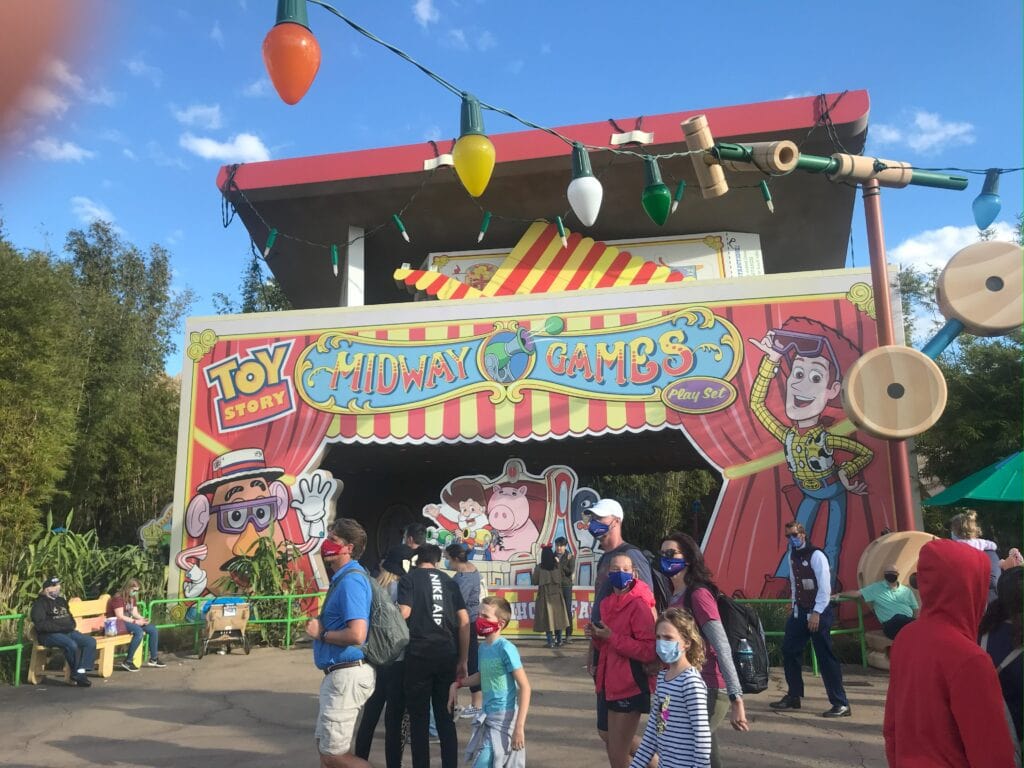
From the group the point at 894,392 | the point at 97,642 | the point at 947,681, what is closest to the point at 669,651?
the point at 947,681

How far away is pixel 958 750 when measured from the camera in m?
2.19

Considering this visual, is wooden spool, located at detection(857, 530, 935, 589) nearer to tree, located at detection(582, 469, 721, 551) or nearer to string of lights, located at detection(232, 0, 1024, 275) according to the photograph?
string of lights, located at detection(232, 0, 1024, 275)

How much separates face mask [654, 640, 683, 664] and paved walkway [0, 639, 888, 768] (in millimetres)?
2101

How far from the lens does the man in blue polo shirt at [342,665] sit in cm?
405

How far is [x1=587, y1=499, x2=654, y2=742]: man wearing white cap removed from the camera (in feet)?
14.1

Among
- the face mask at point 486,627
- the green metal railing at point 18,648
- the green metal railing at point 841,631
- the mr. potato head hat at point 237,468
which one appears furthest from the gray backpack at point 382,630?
the mr. potato head hat at point 237,468

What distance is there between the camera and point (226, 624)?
10.4 metres

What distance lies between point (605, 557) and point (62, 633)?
7.19 m

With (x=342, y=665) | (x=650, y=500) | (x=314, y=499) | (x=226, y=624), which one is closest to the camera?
(x=342, y=665)

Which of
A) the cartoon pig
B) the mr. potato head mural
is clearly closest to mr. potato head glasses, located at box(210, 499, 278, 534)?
the mr. potato head mural

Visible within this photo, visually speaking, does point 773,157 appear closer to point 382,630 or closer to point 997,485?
point 382,630

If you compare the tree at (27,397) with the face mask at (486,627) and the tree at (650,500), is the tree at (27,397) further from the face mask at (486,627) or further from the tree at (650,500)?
the tree at (650,500)

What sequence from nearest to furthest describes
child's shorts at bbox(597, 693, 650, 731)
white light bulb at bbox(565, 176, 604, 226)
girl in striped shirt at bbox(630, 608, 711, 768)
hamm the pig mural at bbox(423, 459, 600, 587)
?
girl in striped shirt at bbox(630, 608, 711, 768) < child's shorts at bbox(597, 693, 650, 731) < white light bulb at bbox(565, 176, 604, 226) < hamm the pig mural at bbox(423, 459, 600, 587)

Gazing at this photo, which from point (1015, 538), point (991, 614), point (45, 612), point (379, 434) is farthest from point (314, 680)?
point (1015, 538)
